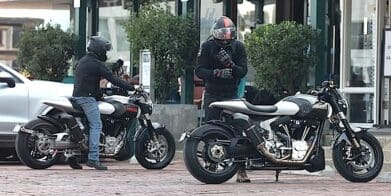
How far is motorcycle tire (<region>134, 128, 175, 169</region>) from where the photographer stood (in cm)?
1201

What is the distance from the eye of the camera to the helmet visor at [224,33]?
9969 millimetres

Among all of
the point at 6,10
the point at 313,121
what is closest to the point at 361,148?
the point at 313,121

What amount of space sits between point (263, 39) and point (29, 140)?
4281 millimetres

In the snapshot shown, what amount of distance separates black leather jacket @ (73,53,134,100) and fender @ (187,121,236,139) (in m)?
2.36

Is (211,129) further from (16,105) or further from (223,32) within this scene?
(16,105)

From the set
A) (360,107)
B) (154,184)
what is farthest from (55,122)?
(360,107)

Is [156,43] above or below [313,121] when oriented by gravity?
above

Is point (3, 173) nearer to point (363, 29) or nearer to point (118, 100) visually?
point (118, 100)

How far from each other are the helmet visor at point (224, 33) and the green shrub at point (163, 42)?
4.87 m

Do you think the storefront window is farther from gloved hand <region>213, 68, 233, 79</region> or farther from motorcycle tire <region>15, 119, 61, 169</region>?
motorcycle tire <region>15, 119, 61, 169</region>

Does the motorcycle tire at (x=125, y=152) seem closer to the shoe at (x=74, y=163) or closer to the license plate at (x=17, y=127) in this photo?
the shoe at (x=74, y=163)

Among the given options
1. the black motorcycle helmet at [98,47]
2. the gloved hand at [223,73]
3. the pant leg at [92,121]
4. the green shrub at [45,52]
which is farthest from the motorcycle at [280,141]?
the green shrub at [45,52]

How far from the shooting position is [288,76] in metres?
13.9

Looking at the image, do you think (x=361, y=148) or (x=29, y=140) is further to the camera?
(x=29, y=140)
